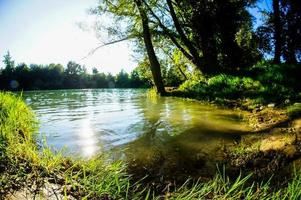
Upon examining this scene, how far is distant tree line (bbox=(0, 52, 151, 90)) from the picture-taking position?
267ft

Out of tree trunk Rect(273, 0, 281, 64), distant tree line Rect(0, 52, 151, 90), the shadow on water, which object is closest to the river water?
the shadow on water

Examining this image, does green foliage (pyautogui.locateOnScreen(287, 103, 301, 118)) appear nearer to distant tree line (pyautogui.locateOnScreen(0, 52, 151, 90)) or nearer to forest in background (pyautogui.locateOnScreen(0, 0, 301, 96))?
forest in background (pyautogui.locateOnScreen(0, 0, 301, 96))

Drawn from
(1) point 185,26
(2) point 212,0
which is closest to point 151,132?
(2) point 212,0

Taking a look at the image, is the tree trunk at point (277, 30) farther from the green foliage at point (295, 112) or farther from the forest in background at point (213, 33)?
the green foliage at point (295, 112)

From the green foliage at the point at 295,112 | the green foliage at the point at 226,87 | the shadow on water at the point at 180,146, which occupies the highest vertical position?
the green foliage at the point at 226,87

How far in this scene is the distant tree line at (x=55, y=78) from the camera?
267ft

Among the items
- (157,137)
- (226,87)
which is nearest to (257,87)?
(226,87)

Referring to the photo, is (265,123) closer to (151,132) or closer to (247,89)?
(151,132)

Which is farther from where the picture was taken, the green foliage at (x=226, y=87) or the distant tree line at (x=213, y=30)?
the distant tree line at (x=213, y=30)

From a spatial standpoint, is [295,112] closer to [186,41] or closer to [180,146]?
[180,146]

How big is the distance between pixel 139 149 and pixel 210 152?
1205 millimetres

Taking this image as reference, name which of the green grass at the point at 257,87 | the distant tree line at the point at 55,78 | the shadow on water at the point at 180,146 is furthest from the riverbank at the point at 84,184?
the distant tree line at the point at 55,78

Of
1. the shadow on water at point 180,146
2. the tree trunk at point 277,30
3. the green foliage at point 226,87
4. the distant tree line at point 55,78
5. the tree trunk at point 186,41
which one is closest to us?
the shadow on water at point 180,146

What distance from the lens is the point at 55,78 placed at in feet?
314
